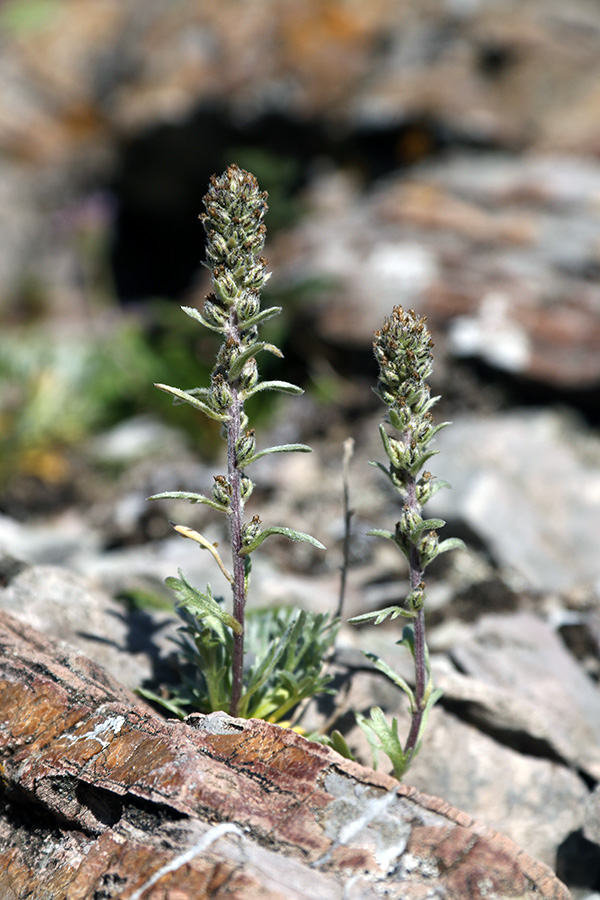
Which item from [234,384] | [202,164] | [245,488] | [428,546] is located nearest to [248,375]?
[234,384]

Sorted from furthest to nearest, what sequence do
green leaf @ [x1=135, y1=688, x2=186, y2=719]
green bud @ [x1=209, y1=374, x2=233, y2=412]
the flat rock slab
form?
1. green leaf @ [x1=135, y1=688, x2=186, y2=719]
2. green bud @ [x1=209, y1=374, x2=233, y2=412]
3. the flat rock slab

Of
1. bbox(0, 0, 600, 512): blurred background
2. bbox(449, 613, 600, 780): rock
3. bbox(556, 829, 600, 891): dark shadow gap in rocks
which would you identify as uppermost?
bbox(0, 0, 600, 512): blurred background

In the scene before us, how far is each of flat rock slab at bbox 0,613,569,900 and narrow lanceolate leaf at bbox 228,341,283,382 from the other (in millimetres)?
1235

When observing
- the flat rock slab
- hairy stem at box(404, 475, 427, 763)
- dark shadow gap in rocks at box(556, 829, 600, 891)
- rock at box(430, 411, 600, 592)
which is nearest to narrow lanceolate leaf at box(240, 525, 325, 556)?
hairy stem at box(404, 475, 427, 763)

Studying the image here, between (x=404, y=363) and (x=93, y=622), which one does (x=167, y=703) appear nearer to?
(x=93, y=622)

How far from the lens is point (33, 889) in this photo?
7.65 ft

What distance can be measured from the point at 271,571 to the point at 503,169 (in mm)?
6282

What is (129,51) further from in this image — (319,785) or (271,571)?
(319,785)

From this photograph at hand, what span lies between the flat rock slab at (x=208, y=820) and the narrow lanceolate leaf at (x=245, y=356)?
1.23 metres

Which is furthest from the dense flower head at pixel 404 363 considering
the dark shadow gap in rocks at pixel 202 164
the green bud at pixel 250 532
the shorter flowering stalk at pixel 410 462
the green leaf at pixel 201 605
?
the dark shadow gap in rocks at pixel 202 164

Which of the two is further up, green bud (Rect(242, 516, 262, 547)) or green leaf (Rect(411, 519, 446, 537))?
green leaf (Rect(411, 519, 446, 537))

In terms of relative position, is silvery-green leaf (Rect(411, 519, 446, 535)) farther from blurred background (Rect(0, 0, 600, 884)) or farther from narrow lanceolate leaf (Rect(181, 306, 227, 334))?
blurred background (Rect(0, 0, 600, 884))

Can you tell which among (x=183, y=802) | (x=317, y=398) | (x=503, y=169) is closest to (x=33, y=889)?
(x=183, y=802)

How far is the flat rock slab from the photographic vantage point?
2.21m
